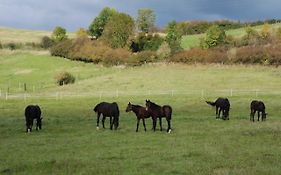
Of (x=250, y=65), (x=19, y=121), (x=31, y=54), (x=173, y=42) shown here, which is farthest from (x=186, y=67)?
(x=19, y=121)

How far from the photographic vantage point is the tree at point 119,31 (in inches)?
4469

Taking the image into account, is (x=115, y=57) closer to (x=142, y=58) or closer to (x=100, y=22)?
(x=142, y=58)

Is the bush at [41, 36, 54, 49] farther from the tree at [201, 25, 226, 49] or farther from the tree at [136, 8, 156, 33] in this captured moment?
the tree at [201, 25, 226, 49]

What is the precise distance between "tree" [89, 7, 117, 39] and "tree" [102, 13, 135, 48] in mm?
15966

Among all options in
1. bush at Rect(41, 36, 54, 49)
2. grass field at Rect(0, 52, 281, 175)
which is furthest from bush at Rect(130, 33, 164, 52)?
grass field at Rect(0, 52, 281, 175)

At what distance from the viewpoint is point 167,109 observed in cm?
2575

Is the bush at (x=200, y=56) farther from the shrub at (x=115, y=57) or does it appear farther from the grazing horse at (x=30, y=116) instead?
the grazing horse at (x=30, y=116)

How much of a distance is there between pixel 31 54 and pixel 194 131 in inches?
3778

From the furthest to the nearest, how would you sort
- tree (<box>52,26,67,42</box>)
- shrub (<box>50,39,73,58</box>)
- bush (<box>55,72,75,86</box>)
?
1. tree (<box>52,26,67,42</box>)
2. shrub (<box>50,39,73,58</box>)
3. bush (<box>55,72,75,86</box>)

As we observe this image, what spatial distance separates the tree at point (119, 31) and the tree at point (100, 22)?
15966 millimetres

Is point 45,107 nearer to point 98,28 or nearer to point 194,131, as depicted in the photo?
point 194,131

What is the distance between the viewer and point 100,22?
132625 millimetres

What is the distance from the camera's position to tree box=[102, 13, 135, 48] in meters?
114

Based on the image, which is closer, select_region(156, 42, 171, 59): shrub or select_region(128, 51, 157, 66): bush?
select_region(128, 51, 157, 66): bush
